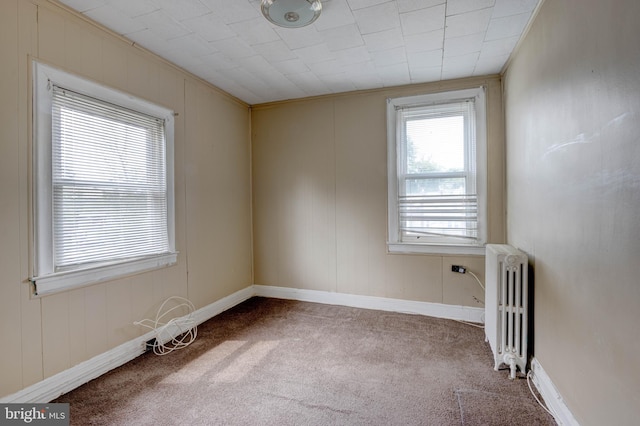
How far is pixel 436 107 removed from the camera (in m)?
3.30

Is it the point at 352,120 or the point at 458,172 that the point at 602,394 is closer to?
the point at 458,172

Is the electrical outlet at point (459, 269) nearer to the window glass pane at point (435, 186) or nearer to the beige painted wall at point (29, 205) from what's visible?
the window glass pane at point (435, 186)

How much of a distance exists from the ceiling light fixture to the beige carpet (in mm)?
2456

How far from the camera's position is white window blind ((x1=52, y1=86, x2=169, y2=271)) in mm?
2029

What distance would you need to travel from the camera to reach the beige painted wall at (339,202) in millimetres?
3260

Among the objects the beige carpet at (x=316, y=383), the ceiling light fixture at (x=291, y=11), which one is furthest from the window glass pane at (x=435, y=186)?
the ceiling light fixture at (x=291, y=11)

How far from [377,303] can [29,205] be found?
10.2 ft

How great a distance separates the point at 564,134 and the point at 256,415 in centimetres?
230

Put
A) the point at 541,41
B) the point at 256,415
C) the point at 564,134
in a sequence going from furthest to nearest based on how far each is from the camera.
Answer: the point at 541,41
the point at 256,415
the point at 564,134

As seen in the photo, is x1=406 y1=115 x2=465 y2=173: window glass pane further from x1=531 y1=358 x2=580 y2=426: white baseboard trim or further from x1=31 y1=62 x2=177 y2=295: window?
x1=31 y1=62 x2=177 y2=295: window

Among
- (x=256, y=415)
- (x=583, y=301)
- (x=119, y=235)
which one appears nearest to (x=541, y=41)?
(x=583, y=301)

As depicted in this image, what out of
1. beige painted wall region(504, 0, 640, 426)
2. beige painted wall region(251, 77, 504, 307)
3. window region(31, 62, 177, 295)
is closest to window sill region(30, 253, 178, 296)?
window region(31, 62, 177, 295)
